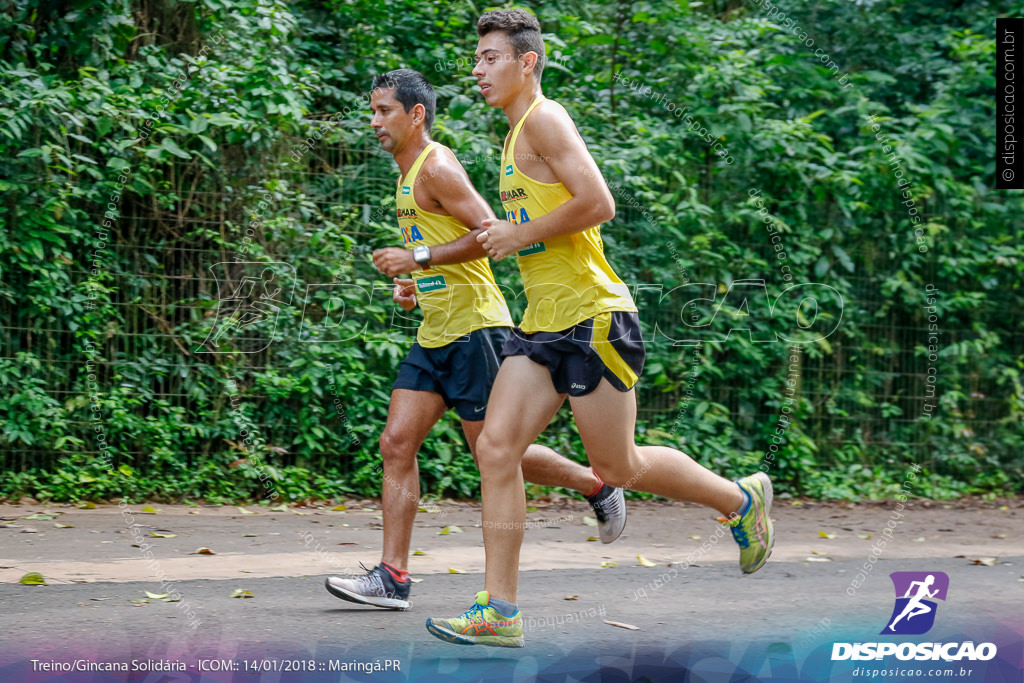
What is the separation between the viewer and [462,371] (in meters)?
4.48

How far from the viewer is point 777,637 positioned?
4129 millimetres

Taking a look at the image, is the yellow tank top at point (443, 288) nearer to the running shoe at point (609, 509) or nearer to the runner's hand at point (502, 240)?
the runner's hand at point (502, 240)

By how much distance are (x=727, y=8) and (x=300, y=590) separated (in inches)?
287

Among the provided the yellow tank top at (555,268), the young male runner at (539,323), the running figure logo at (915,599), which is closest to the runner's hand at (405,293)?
the young male runner at (539,323)

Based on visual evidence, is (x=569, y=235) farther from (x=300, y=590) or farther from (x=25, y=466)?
(x=25, y=466)

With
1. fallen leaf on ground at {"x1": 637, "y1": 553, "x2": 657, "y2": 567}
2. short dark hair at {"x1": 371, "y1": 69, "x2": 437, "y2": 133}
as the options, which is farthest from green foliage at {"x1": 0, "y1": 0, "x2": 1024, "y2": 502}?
short dark hair at {"x1": 371, "y1": 69, "x2": 437, "y2": 133}

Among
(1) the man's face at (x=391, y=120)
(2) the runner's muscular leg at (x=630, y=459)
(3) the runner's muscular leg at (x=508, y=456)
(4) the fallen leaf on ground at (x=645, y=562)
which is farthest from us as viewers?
(4) the fallen leaf on ground at (x=645, y=562)

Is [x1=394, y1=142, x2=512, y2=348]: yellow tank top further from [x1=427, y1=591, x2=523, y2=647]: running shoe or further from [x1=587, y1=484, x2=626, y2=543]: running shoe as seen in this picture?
[x1=427, y1=591, x2=523, y2=647]: running shoe

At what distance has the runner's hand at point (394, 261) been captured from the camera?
4277 millimetres

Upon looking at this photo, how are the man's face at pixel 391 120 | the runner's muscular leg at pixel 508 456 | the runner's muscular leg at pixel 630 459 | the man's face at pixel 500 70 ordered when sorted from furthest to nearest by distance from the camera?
1. the man's face at pixel 391 120
2. the man's face at pixel 500 70
3. the runner's muscular leg at pixel 630 459
4. the runner's muscular leg at pixel 508 456

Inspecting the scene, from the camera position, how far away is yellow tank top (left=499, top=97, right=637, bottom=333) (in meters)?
3.83

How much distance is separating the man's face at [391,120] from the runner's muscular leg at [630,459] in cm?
152

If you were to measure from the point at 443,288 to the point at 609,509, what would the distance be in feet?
4.36

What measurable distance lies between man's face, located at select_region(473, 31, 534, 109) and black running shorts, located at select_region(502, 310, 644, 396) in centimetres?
90
